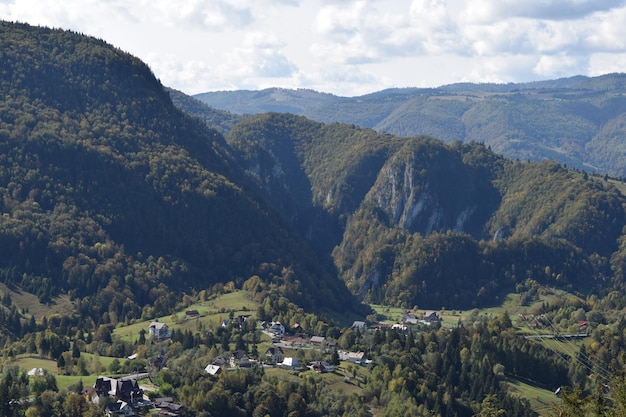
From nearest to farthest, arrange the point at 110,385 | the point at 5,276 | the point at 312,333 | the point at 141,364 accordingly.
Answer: the point at 110,385, the point at 141,364, the point at 312,333, the point at 5,276

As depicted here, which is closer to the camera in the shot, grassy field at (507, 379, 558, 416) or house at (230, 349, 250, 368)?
house at (230, 349, 250, 368)

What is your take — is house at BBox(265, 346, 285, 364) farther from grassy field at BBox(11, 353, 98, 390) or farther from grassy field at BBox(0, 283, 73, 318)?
grassy field at BBox(0, 283, 73, 318)

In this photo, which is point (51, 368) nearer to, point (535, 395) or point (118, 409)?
point (118, 409)

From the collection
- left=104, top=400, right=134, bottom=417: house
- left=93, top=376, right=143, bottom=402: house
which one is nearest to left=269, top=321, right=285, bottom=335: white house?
left=93, top=376, right=143, bottom=402: house

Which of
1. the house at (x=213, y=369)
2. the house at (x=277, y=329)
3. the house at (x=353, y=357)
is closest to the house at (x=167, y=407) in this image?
the house at (x=213, y=369)

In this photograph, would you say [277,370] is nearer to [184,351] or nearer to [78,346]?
[184,351]

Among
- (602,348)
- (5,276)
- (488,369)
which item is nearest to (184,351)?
(488,369)
